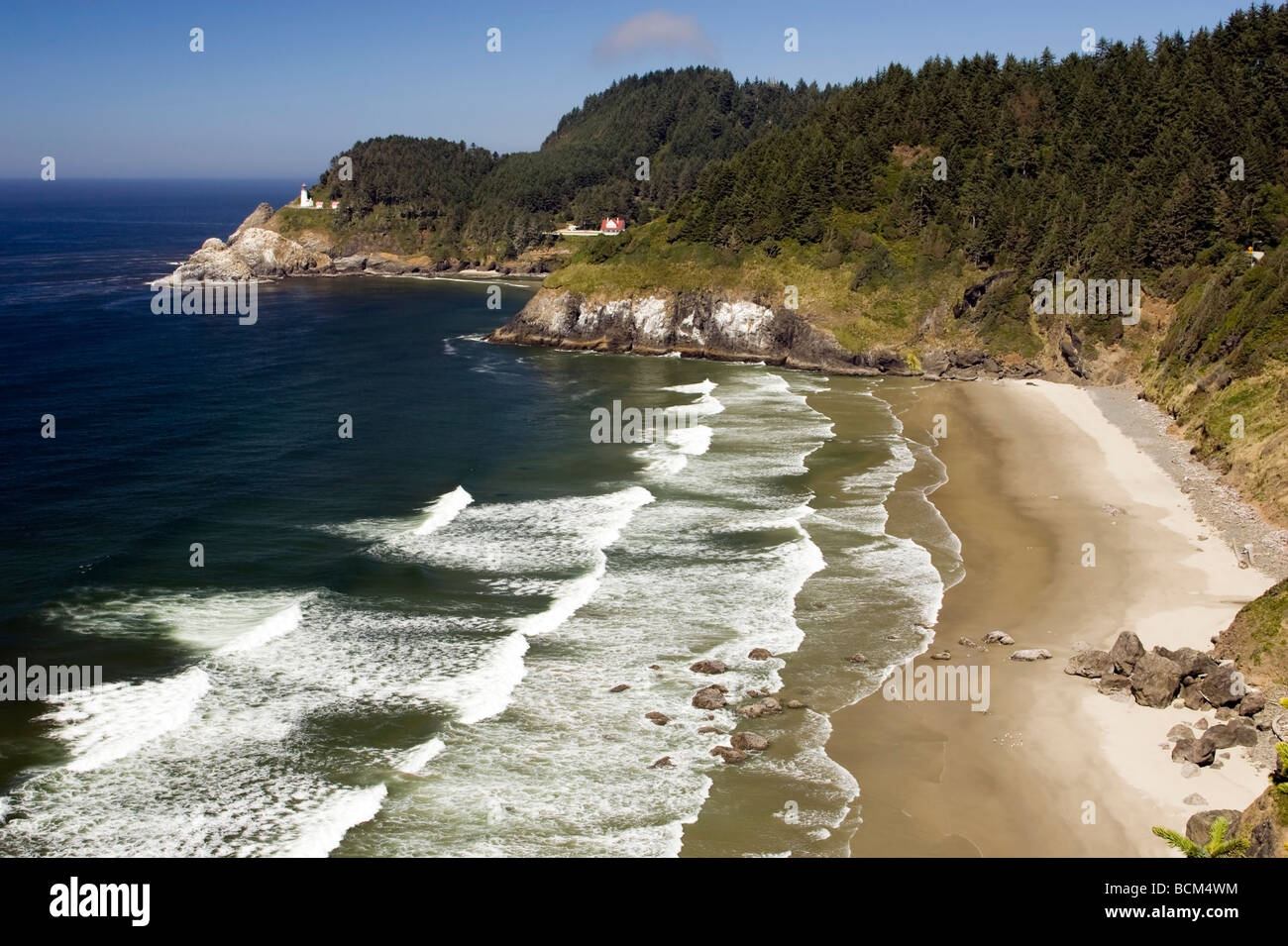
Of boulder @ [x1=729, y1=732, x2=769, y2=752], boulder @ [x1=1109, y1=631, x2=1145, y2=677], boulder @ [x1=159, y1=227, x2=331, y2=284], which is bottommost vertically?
boulder @ [x1=729, y1=732, x2=769, y2=752]

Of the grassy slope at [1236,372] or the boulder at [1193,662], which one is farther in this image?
the grassy slope at [1236,372]

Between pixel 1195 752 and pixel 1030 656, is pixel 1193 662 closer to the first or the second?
pixel 1195 752

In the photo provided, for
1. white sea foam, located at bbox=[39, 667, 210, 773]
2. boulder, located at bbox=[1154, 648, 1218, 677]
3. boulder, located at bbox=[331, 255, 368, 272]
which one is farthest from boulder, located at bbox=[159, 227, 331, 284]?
boulder, located at bbox=[1154, 648, 1218, 677]

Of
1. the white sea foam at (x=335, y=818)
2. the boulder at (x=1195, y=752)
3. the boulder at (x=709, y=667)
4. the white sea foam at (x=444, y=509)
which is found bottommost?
the white sea foam at (x=335, y=818)

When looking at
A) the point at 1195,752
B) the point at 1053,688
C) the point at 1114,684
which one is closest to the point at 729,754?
the point at 1053,688

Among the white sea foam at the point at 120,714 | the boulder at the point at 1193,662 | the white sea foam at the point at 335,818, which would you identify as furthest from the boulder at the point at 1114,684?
the white sea foam at the point at 120,714

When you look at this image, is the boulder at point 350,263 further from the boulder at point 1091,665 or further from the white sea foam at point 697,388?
the boulder at point 1091,665

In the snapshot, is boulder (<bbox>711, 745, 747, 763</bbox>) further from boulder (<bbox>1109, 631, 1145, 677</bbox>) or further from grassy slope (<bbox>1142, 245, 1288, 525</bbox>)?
grassy slope (<bbox>1142, 245, 1288, 525</bbox>)
